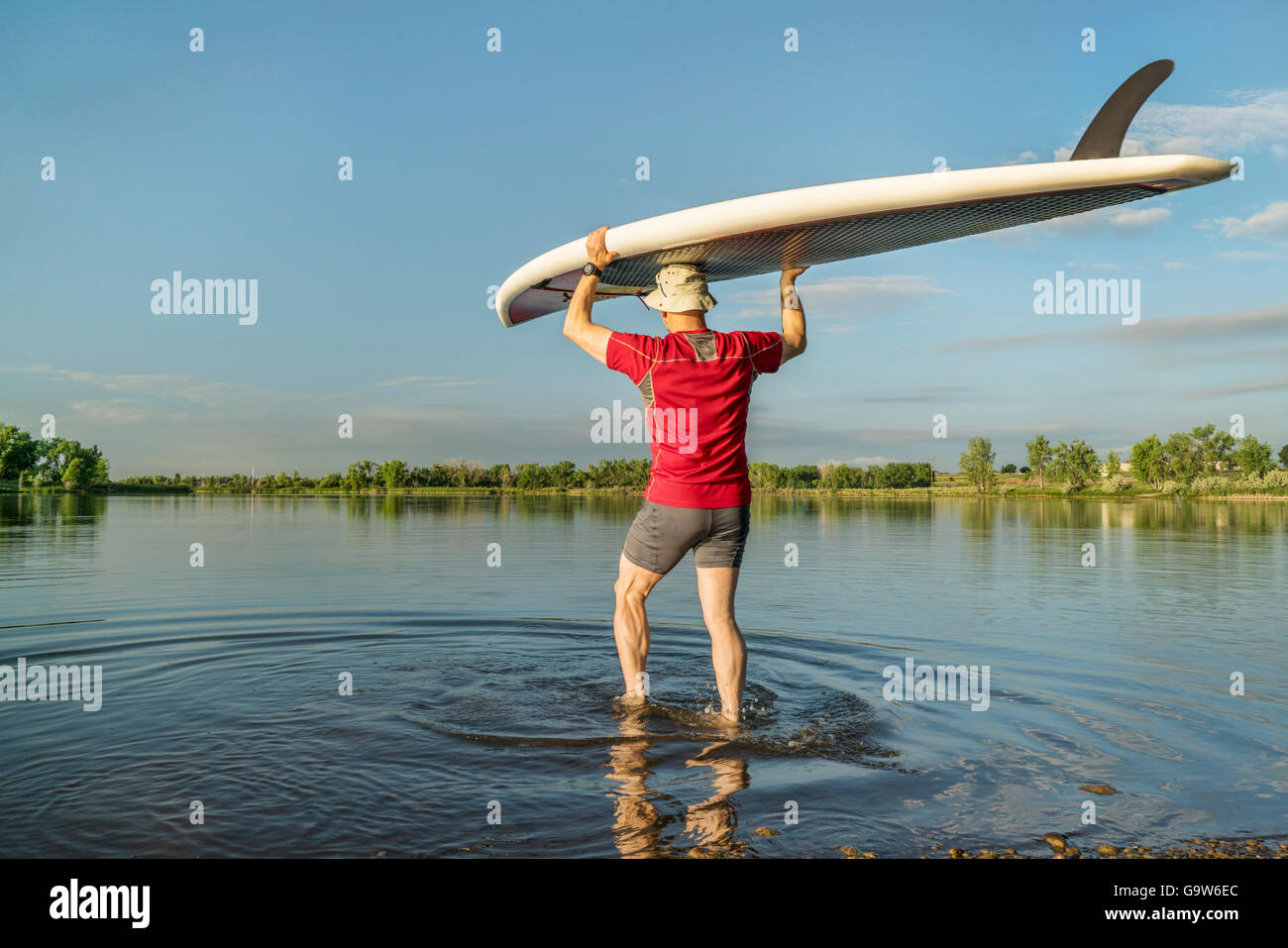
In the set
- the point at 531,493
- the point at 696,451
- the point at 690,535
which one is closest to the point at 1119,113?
the point at 696,451

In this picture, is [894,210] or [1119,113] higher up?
[1119,113]

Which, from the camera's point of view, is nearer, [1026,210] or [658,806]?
[658,806]

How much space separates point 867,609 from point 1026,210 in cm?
562

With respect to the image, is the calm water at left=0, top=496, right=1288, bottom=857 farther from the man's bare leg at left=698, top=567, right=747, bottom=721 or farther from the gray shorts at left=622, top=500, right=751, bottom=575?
the gray shorts at left=622, top=500, right=751, bottom=575

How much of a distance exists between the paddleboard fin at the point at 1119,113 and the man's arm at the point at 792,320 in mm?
1726

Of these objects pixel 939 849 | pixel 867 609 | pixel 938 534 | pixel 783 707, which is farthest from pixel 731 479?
pixel 938 534

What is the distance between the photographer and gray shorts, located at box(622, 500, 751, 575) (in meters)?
4.63

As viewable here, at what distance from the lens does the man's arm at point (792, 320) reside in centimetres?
505

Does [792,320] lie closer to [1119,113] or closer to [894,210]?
[894,210]

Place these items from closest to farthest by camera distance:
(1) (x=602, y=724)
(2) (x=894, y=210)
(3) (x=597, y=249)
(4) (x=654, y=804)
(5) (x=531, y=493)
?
(4) (x=654, y=804) → (1) (x=602, y=724) → (2) (x=894, y=210) → (3) (x=597, y=249) → (5) (x=531, y=493)

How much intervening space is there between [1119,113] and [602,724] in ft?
14.7

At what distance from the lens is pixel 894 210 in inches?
192

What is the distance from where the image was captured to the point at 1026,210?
504 cm
